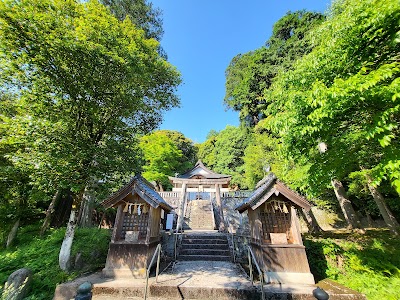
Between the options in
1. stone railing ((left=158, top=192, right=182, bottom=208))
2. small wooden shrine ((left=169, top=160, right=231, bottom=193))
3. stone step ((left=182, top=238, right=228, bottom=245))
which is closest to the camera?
stone step ((left=182, top=238, right=228, bottom=245))

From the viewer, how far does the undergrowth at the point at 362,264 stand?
4836 mm

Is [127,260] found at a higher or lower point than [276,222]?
lower

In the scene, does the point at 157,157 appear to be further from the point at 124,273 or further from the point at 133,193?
the point at 124,273

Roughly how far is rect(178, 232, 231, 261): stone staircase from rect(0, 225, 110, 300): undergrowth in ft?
12.3

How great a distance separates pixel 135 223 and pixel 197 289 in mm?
3804

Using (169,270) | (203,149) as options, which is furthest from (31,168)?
(203,149)

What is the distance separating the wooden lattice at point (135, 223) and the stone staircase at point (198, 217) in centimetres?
829

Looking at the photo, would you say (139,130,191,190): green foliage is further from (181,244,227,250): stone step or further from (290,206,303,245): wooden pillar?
(290,206,303,245): wooden pillar

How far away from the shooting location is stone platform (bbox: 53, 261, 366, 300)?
15.5ft

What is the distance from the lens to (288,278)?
5.54 m

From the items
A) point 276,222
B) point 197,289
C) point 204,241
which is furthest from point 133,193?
point 276,222

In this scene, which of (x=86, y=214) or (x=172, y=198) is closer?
(x=86, y=214)

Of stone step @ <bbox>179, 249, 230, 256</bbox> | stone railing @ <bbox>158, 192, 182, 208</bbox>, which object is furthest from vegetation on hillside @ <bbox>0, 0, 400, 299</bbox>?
stone railing @ <bbox>158, 192, 182, 208</bbox>

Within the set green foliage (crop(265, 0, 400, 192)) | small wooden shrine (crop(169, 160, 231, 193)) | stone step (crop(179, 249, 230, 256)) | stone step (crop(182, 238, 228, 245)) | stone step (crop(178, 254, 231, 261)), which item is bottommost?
stone step (crop(178, 254, 231, 261))
